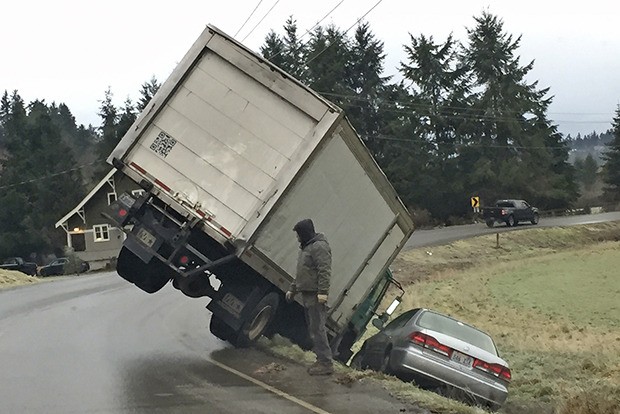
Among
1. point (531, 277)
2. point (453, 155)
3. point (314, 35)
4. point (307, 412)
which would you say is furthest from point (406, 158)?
point (307, 412)

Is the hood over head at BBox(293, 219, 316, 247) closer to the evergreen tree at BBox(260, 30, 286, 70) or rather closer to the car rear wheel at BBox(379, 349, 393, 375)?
the car rear wheel at BBox(379, 349, 393, 375)

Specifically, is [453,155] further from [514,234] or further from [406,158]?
[514,234]

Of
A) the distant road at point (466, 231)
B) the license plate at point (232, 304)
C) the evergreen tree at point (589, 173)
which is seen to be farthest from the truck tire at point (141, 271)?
the evergreen tree at point (589, 173)

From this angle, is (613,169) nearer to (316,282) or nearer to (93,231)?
(93,231)

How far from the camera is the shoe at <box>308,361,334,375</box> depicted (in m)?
10.5

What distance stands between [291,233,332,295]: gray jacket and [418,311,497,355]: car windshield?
2.35 metres

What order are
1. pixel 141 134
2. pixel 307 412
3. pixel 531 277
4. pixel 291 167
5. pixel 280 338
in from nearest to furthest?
pixel 307 412
pixel 291 167
pixel 141 134
pixel 280 338
pixel 531 277

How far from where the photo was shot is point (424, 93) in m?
70.3

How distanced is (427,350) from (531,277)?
2622 centimetres

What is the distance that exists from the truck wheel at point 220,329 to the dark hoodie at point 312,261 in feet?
8.17

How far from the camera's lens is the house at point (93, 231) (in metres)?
66.9

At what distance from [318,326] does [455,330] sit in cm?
274

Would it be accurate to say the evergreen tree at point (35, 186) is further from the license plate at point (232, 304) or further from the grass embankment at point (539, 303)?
the license plate at point (232, 304)

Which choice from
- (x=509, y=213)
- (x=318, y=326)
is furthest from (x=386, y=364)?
(x=509, y=213)
